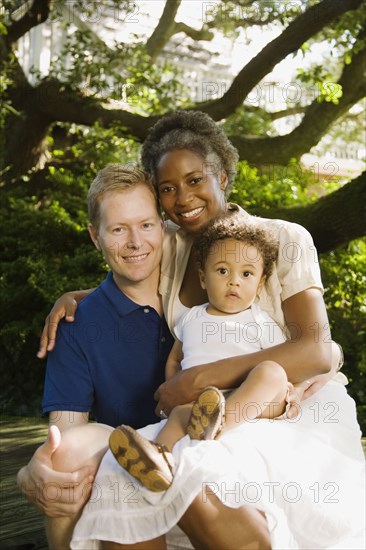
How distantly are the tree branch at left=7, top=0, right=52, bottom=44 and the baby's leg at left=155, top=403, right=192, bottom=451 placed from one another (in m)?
6.61

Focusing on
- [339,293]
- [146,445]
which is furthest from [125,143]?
[146,445]

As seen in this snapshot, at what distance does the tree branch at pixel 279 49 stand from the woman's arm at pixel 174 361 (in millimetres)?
4035

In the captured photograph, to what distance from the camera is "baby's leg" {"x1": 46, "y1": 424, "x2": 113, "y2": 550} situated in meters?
2.29

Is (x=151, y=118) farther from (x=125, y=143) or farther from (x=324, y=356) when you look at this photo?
(x=324, y=356)

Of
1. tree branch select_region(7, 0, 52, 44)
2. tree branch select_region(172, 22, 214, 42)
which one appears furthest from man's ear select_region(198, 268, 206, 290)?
tree branch select_region(172, 22, 214, 42)

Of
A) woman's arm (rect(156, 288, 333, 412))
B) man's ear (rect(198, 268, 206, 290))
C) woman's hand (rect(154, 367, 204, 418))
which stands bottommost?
woman's hand (rect(154, 367, 204, 418))

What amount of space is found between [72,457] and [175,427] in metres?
0.30

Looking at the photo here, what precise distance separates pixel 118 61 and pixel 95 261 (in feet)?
8.36

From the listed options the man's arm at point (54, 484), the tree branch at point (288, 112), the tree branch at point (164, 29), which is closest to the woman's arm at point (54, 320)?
the man's arm at point (54, 484)

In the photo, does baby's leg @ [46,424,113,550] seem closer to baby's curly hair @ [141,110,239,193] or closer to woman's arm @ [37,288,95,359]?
woman's arm @ [37,288,95,359]

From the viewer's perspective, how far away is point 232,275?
269 centimetres

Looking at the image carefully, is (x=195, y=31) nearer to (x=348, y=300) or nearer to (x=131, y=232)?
(x=348, y=300)

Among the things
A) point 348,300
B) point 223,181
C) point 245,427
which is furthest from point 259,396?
point 348,300

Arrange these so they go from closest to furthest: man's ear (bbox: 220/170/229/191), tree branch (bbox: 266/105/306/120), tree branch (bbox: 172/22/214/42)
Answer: man's ear (bbox: 220/170/229/191)
tree branch (bbox: 266/105/306/120)
tree branch (bbox: 172/22/214/42)
